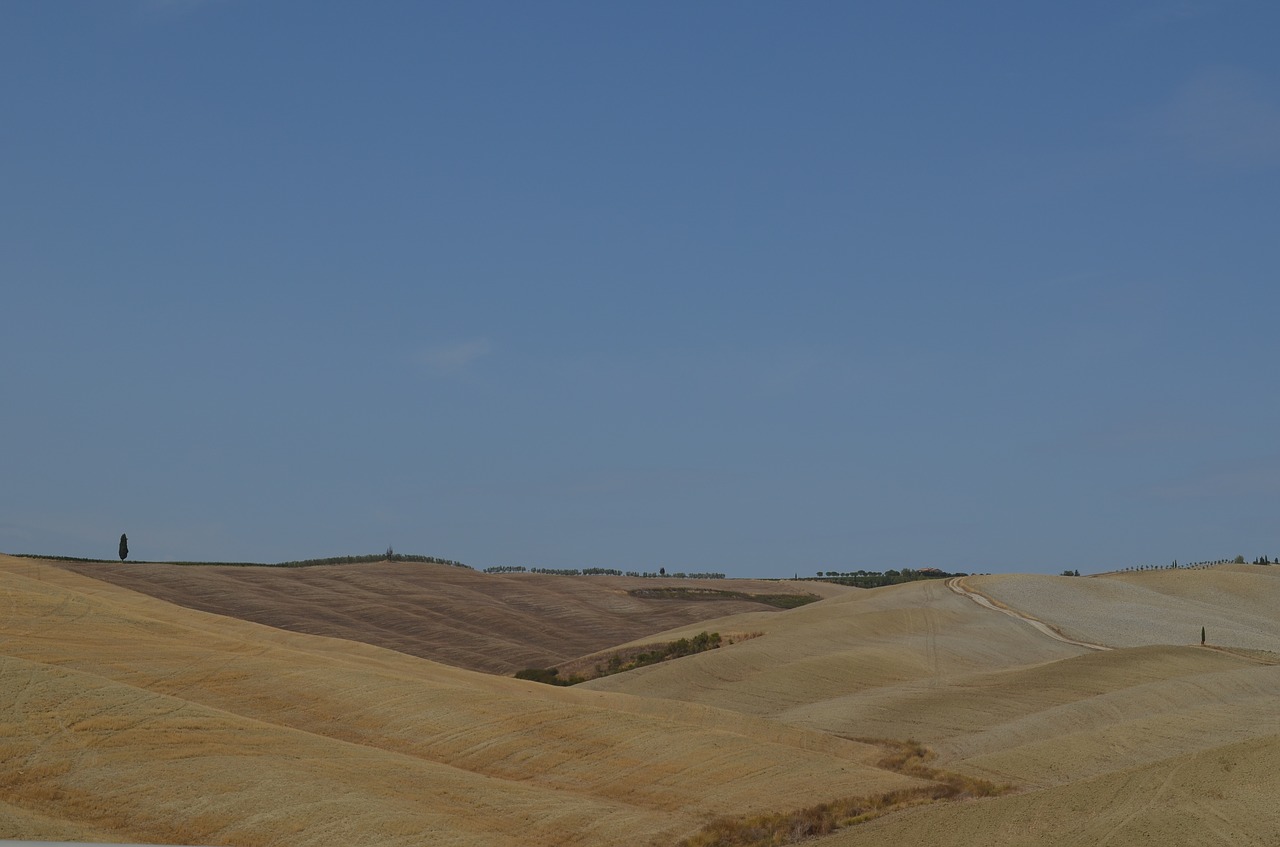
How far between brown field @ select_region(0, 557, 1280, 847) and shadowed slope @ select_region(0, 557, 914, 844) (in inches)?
3.1

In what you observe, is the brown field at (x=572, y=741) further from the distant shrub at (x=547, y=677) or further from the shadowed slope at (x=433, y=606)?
the shadowed slope at (x=433, y=606)

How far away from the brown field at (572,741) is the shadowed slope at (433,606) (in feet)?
58.2

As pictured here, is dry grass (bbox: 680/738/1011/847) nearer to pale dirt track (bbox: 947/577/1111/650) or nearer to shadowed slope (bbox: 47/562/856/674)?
pale dirt track (bbox: 947/577/1111/650)

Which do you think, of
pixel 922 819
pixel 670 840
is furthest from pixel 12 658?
pixel 922 819

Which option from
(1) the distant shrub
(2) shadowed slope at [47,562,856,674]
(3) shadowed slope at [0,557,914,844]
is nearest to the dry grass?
(3) shadowed slope at [0,557,914,844]

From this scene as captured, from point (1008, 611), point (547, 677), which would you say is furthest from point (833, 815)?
point (1008, 611)

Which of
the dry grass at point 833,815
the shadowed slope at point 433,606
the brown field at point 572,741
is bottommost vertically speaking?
the dry grass at point 833,815

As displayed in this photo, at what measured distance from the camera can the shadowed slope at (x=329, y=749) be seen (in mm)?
24859

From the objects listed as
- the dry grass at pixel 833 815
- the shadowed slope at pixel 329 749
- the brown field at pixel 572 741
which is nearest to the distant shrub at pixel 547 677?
the brown field at pixel 572 741

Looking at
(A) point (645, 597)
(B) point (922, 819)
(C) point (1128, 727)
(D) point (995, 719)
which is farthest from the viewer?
(A) point (645, 597)

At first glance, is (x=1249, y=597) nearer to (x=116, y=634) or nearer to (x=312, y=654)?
(x=312, y=654)

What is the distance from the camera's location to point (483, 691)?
37719 mm

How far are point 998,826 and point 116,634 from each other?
84.1 feet

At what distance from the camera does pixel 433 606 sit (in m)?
86.8
